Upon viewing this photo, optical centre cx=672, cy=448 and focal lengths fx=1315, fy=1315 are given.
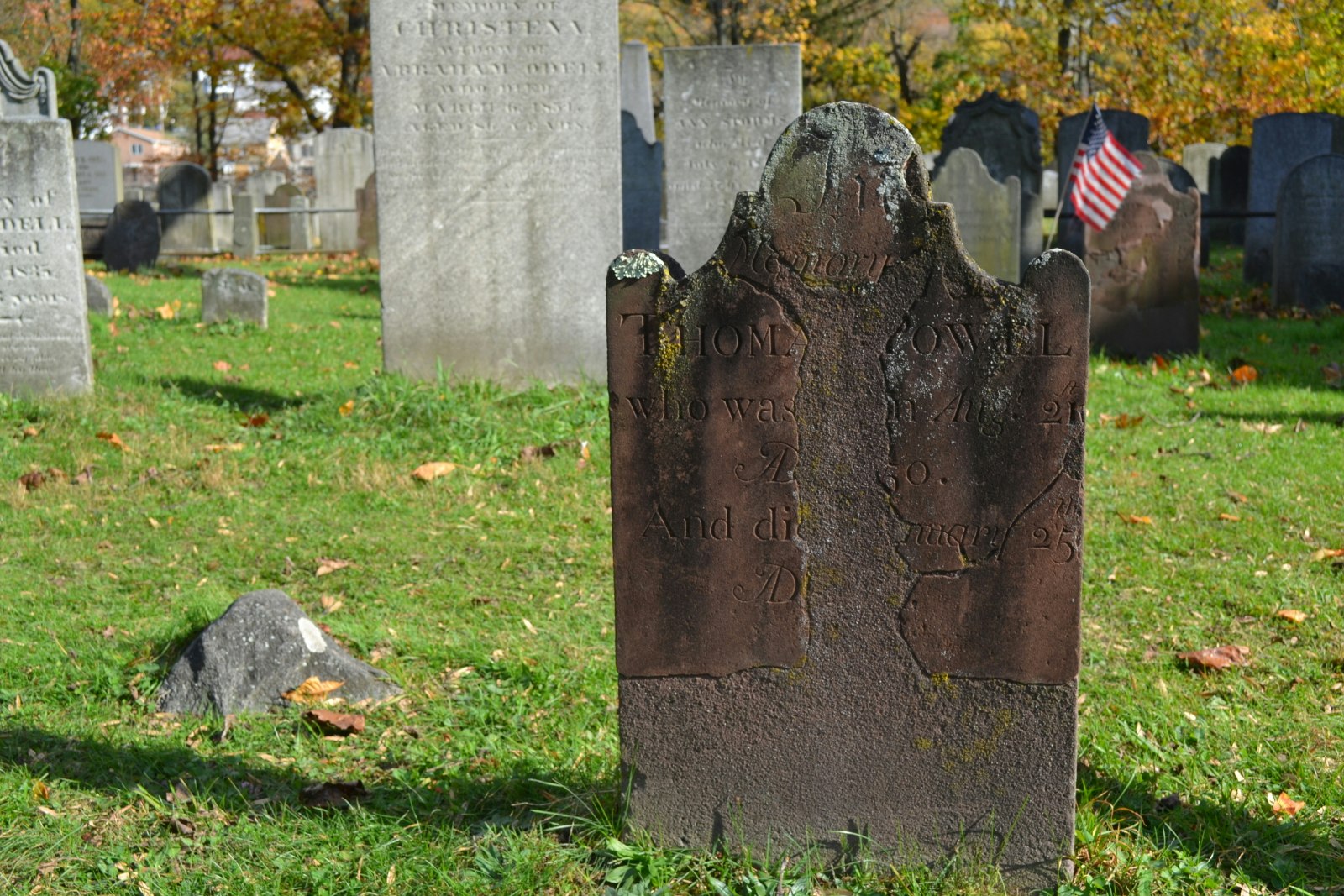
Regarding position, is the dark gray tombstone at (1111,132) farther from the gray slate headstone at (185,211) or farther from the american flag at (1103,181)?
the gray slate headstone at (185,211)

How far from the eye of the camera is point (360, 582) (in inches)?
215

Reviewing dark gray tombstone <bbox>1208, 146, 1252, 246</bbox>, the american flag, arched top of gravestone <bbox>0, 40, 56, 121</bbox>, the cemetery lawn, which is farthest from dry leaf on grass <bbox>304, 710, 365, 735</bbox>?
dark gray tombstone <bbox>1208, 146, 1252, 246</bbox>

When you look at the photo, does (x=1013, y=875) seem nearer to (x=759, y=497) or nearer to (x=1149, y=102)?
(x=759, y=497)

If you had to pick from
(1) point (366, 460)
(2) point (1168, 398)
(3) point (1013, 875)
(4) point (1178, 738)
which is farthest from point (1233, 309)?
(3) point (1013, 875)

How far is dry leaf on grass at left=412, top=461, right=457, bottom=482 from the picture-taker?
274 inches

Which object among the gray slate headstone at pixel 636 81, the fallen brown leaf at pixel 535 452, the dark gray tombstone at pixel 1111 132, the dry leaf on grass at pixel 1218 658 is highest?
the gray slate headstone at pixel 636 81

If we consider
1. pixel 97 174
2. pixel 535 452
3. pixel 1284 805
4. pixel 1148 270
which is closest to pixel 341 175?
pixel 97 174

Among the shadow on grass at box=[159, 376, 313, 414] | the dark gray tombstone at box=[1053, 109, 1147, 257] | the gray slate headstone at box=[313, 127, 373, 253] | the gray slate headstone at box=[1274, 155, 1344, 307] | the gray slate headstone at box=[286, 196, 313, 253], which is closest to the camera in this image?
the shadow on grass at box=[159, 376, 313, 414]

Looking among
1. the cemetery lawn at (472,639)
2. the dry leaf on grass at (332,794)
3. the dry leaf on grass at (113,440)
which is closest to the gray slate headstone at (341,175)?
the cemetery lawn at (472,639)

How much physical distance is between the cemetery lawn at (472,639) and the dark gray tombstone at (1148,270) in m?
1.19

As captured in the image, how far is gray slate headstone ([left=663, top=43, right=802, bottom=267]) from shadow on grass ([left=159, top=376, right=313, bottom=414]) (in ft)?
15.1

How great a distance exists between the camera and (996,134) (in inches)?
659

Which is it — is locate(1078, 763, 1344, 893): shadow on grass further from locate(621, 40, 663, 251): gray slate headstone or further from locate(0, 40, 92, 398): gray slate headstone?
locate(621, 40, 663, 251): gray slate headstone

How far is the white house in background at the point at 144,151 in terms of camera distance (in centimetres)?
4975
